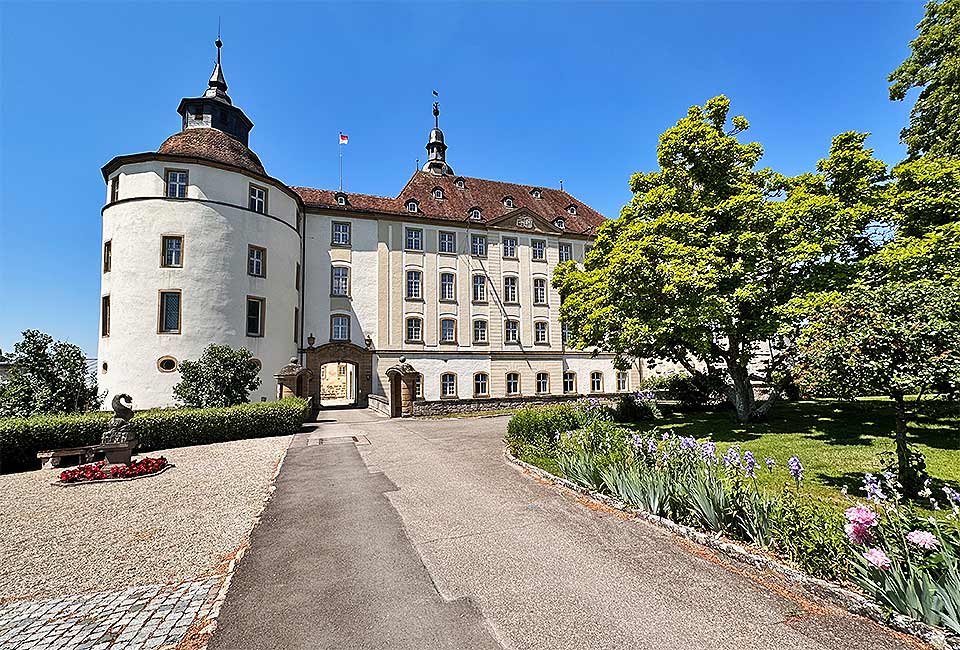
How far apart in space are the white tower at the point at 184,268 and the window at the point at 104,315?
0.18ft

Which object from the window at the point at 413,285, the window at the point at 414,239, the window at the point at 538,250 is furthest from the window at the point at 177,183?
the window at the point at 538,250

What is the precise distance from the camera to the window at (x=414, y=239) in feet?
107

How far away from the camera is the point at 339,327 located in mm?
30641

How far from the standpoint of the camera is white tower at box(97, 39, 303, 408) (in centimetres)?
2400

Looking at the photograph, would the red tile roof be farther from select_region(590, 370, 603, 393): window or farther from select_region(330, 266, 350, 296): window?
select_region(590, 370, 603, 393): window

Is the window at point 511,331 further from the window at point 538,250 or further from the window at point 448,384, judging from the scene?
the window at point 538,250

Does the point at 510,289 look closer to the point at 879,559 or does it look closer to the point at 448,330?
the point at 448,330

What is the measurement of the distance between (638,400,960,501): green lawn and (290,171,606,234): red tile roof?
2015cm

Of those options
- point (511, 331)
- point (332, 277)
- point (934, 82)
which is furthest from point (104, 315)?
point (934, 82)

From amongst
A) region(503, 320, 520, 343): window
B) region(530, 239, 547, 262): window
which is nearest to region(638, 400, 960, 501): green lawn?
region(503, 320, 520, 343): window

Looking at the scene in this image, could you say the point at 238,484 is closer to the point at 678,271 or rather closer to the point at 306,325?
the point at 678,271

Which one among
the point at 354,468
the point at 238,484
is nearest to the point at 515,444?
the point at 354,468

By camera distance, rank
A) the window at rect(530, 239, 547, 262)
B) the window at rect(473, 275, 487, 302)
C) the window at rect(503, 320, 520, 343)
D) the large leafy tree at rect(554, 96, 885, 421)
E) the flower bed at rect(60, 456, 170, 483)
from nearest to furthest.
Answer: the flower bed at rect(60, 456, 170, 483) → the large leafy tree at rect(554, 96, 885, 421) → the window at rect(473, 275, 487, 302) → the window at rect(503, 320, 520, 343) → the window at rect(530, 239, 547, 262)

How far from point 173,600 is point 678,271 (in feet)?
48.0
